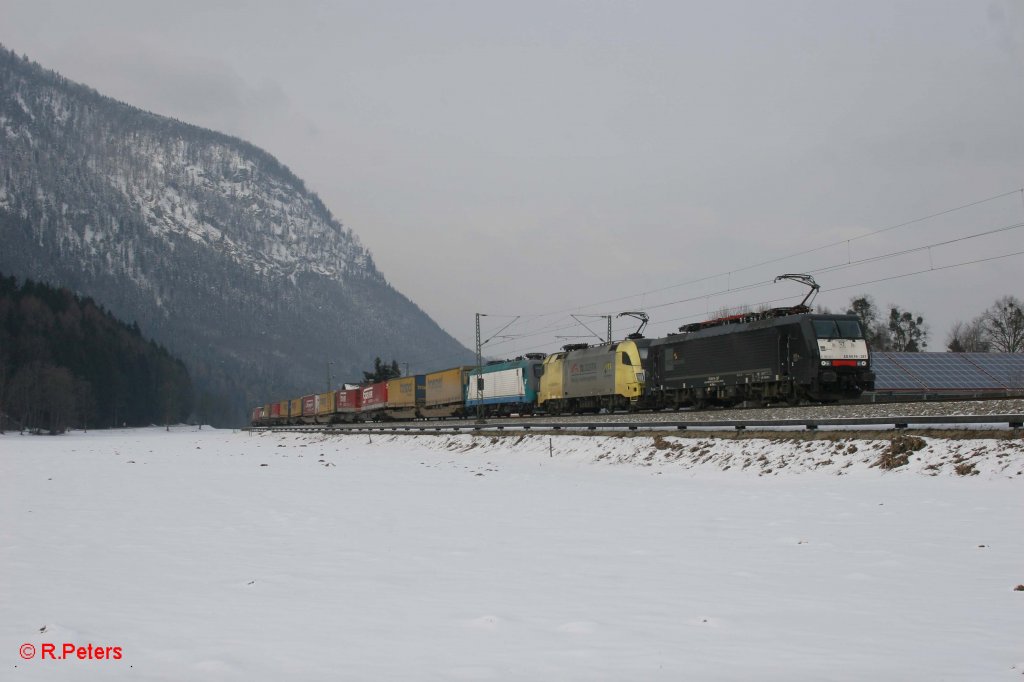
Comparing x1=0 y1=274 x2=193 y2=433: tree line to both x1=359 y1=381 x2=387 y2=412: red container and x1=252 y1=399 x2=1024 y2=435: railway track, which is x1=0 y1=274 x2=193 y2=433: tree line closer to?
x1=359 y1=381 x2=387 y2=412: red container

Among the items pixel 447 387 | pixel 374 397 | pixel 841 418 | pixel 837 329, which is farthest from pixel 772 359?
pixel 374 397

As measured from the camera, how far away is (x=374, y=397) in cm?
8219

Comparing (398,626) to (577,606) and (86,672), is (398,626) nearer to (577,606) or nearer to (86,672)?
(577,606)

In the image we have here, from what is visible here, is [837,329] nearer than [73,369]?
Yes

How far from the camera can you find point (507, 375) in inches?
2292

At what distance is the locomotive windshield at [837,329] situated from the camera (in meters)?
32.3

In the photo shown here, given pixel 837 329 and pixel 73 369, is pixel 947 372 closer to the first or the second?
pixel 837 329

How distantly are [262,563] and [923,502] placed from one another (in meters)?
12.0

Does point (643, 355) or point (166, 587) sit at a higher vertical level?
point (643, 355)

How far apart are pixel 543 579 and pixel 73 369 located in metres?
146

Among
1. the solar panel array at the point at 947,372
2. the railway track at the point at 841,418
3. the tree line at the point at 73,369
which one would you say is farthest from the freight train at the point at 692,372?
the tree line at the point at 73,369

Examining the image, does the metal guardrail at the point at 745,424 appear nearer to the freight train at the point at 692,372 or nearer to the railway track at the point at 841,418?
the railway track at the point at 841,418

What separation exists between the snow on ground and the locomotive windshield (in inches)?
423

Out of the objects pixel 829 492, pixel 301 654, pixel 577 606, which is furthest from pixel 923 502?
pixel 301 654
